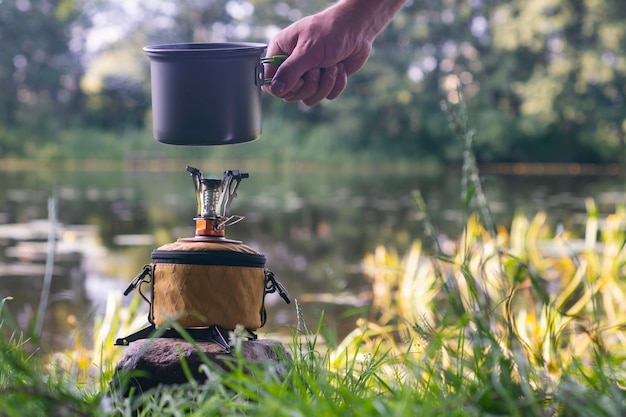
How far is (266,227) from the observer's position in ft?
27.9

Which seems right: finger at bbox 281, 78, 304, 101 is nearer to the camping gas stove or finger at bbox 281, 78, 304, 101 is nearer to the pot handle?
the pot handle

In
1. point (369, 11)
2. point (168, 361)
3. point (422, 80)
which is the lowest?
point (168, 361)

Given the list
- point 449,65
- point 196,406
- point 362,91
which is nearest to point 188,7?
point 362,91

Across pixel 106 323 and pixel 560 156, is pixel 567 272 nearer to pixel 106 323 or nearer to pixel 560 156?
pixel 106 323

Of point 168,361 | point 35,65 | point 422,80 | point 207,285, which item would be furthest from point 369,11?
point 35,65

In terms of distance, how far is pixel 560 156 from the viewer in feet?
84.0

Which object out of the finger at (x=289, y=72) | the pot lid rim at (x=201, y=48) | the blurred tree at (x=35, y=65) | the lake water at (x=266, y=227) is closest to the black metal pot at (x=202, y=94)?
the pot lid rim at (x=201, y=48)

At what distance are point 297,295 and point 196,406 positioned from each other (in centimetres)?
392

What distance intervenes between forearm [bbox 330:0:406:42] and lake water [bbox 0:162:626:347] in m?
0.63

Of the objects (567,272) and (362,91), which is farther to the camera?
(362,91)

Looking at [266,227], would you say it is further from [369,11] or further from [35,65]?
[35,65]

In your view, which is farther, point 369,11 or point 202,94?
point 369,11

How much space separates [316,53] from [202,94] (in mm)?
313

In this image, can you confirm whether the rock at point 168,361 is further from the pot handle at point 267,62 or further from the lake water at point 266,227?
the pot handle at point 267,62
